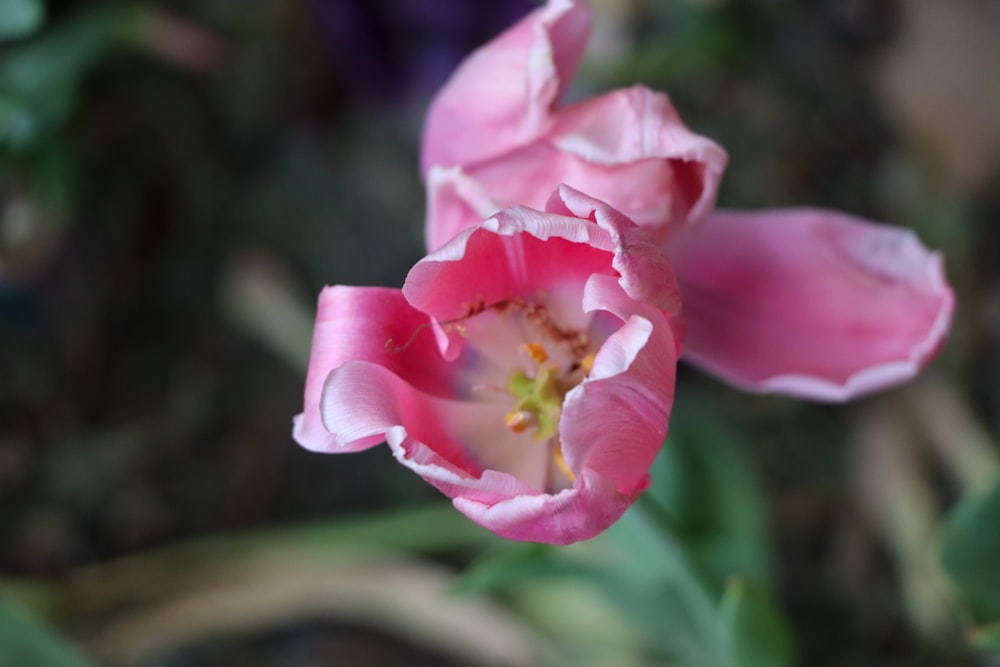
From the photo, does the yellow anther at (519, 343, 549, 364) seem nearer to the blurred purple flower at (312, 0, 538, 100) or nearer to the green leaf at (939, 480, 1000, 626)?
the green leaf at (939, 480, 1000, 626)

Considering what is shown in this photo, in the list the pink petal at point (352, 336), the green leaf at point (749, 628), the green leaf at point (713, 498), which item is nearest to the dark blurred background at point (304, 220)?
the green leaf at point (713, 498)

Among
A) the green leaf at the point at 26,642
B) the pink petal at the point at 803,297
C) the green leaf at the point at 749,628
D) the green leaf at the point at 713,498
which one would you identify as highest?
the pink petal at the point at 803,297

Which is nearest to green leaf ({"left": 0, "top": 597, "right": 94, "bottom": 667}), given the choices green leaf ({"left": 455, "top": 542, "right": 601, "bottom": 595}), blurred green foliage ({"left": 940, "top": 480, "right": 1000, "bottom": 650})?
green leaf ({"left": 455, "top": 542, "right": 601, "bottom": 595})

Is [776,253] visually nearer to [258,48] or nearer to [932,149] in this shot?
[932,149]

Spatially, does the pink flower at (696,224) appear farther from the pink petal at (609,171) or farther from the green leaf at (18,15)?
the green leaf at (18,15)

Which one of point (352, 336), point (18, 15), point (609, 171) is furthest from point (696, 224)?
point (18, 15)

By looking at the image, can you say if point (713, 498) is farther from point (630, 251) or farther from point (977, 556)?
point (630, 251)
